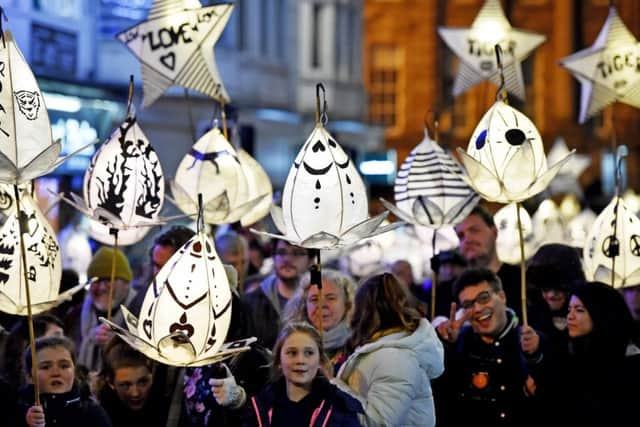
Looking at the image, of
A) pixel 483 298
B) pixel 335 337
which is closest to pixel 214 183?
pixel 335 337

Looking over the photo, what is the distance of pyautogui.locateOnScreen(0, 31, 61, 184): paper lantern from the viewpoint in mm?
8477

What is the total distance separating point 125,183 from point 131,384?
4.12ft

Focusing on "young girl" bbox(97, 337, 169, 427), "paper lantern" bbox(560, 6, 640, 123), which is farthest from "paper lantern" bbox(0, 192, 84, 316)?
"paper lantern" bbox(560, 6, 640, 123)

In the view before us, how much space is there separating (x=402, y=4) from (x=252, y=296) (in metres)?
46.0

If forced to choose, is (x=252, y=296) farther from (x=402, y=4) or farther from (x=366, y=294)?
(x=402, y=4)

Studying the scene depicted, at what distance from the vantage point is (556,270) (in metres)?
11.1

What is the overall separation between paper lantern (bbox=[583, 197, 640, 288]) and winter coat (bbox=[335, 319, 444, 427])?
3.54 meters

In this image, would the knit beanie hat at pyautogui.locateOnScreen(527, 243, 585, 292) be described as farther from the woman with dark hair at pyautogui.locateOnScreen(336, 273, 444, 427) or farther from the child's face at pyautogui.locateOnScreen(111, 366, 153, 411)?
the child's face at pyautogui.locateOnScreen(111, 366, 153, 411)

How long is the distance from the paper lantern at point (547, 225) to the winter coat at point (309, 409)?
347 inches

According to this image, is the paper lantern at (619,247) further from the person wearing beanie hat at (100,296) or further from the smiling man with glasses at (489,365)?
the person wearing beanie hat at (100,296)

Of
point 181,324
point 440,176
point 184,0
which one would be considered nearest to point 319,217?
point 181,324

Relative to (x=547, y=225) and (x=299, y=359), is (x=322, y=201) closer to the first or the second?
(x=299, y=359)

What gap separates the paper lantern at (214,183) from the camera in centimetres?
1162

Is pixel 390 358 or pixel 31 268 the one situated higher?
pixel 31 268
